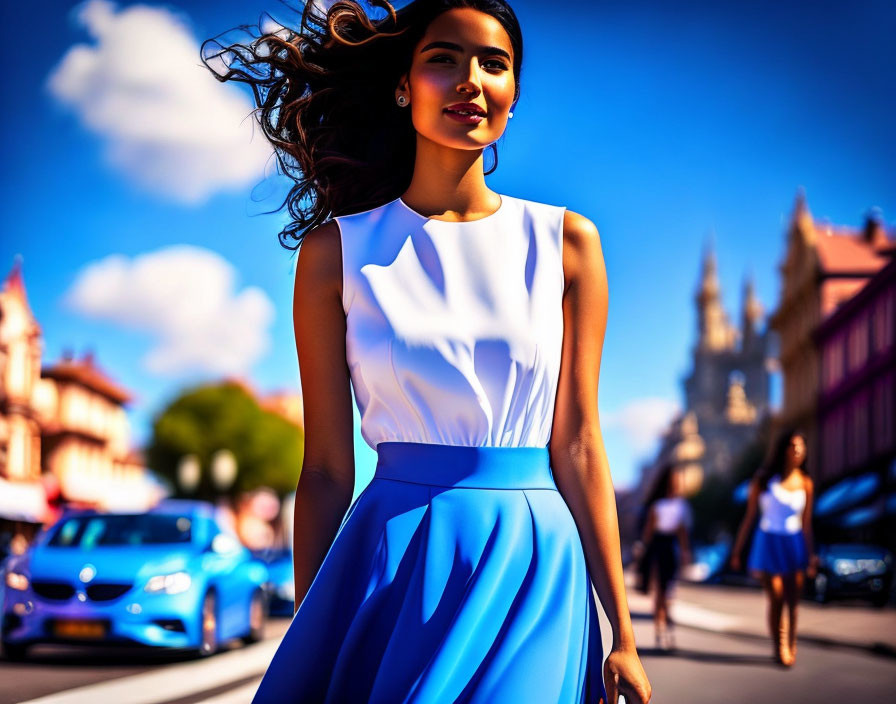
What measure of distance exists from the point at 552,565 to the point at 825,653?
10.2 m

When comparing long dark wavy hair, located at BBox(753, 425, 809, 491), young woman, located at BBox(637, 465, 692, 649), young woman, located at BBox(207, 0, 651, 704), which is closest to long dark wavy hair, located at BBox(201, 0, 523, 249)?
young woman, located at BBox(207, 0, 651, 704)

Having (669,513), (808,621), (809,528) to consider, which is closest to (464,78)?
(809,528)

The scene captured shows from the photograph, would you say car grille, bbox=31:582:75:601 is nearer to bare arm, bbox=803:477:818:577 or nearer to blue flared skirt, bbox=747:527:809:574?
blue flared skirt, bbox=747:527:809:574

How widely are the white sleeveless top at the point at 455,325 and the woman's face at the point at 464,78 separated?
160 millimetres

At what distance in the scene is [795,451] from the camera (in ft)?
36.5

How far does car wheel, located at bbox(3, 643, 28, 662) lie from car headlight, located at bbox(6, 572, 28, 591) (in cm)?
42

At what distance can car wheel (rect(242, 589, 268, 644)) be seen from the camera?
1264cm

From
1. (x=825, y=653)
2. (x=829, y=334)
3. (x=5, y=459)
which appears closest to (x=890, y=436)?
(x=829, y=334)

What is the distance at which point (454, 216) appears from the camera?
264cm

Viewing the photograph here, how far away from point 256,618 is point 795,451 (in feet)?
16.7

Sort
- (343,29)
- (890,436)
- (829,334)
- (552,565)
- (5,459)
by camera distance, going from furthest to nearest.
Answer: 1. (829,334)
2. (5,459)
3. (890,436)
4. (343,29)
5. (552,565)

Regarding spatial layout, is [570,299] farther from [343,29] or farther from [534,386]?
[343,29]

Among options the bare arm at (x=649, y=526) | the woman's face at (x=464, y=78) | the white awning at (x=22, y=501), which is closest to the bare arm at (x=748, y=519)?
the bare arm at (x=649, y=526)

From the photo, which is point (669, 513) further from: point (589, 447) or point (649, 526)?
point (589, 447)
